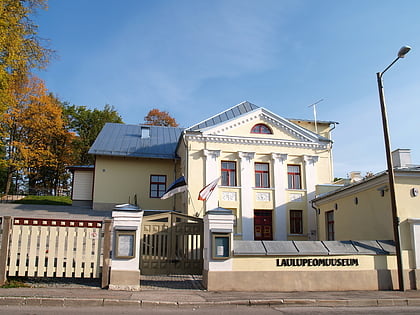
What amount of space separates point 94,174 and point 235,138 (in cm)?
1036

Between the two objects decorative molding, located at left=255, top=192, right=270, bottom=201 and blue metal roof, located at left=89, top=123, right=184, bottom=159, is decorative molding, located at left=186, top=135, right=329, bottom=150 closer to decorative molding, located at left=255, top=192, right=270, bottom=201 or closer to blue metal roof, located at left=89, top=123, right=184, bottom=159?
decorative molding, located at left=255, top=192, right=270, bottom=201

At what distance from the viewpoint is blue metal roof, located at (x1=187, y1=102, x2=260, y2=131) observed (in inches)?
946

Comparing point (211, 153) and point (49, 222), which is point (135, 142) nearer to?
point (211, 153)

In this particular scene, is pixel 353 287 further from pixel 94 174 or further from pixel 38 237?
pixel 94 174

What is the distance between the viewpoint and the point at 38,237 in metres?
11.4

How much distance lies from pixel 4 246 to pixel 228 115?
1677 centimetres

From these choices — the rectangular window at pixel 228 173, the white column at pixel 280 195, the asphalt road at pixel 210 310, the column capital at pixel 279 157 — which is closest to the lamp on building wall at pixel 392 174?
the asphalt road at pixel 210 310

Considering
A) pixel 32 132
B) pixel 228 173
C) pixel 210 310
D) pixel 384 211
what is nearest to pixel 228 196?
pixel 228 173

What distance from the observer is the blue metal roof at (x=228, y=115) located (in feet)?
78.8

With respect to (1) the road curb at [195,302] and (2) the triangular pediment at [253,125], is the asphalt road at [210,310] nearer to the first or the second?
(1) the road curb at [195,302]

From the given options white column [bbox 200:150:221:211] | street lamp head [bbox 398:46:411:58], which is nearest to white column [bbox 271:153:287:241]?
white column [bbox 200:150:221:211]

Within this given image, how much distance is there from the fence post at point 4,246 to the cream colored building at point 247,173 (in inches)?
474

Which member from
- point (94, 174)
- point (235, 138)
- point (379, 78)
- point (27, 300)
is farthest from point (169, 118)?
point (27, 300)

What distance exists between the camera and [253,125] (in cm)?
2422
